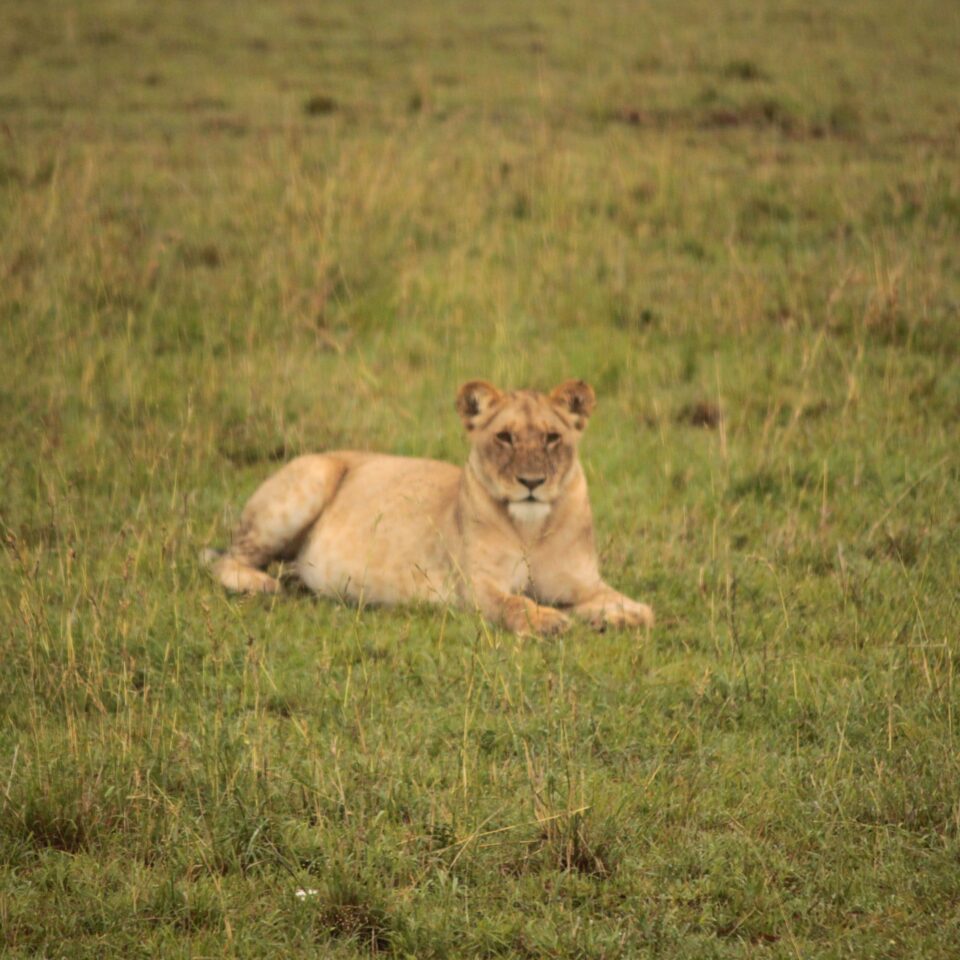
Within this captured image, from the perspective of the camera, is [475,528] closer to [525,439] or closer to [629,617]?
[525,439]

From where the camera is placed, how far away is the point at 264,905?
395 cm

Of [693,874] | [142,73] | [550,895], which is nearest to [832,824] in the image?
[693,874]

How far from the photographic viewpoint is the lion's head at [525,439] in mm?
6309

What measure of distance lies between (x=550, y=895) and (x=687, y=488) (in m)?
4.00

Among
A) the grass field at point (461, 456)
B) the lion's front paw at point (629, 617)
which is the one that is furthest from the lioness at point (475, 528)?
the grass field at point (461, 456)

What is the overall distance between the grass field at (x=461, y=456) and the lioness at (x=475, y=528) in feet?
0.80

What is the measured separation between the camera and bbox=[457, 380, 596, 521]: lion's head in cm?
631

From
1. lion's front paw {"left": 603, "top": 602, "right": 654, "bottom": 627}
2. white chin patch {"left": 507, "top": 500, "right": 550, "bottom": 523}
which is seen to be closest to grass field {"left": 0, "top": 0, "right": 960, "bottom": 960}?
lion's front paw {"left": 603, "top": 602, "right": 654, "bottom": 627}

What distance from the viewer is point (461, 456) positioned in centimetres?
825

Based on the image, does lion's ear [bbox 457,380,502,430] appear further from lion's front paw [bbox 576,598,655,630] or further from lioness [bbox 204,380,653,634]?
lion's front paw [bbox 576,598,655,630]

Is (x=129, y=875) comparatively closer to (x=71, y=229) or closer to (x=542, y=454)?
(x=542, y=454)

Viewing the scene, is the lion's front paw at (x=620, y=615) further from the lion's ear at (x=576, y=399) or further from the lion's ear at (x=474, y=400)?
the lion's ear at (x=474, y=400)

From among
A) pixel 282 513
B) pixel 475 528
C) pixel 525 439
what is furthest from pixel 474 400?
pixel 282 513

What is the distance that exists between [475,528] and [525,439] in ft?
1.45
